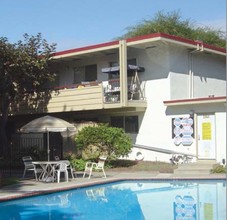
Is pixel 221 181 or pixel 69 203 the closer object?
pixel 69 203

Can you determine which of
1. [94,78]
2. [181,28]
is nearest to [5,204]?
[94,78]

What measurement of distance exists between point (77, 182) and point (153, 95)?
26.0 feet

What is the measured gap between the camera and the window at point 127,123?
79.2ft

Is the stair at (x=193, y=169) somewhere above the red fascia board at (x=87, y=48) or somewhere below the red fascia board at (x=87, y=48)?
below

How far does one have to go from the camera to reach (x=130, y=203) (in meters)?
14.1

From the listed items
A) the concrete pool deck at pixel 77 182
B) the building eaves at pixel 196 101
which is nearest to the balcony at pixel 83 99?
the building eaves at pixel 196 101

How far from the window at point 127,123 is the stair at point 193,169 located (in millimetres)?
4611

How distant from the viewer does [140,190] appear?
1631 centimetres

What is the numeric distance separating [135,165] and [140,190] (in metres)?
5.71

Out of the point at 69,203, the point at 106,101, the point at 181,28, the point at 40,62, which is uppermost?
the point at 181,28

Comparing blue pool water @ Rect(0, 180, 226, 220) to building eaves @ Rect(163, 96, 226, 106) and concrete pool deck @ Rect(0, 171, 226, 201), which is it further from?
building eaves @ Rect(163, 96, 226, 106)

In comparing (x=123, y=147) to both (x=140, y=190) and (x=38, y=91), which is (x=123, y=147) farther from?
(x=38, y=91)

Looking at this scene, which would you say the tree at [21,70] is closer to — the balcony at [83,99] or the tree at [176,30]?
the balcony at [83,99]

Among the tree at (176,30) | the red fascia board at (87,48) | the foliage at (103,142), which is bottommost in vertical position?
the foliage at (103,142)
